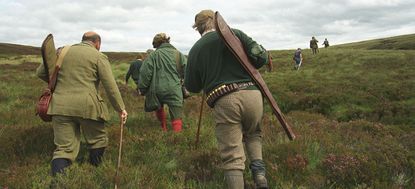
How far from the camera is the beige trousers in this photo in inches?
185

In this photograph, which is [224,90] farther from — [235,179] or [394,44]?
[394,44]

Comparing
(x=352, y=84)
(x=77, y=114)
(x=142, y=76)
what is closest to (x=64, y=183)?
(x=77, y=114)

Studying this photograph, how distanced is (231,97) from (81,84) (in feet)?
7.57

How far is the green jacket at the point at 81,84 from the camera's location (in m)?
5.72

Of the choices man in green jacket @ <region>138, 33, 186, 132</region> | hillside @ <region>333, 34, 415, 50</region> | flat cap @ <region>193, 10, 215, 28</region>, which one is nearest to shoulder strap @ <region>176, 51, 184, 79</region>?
man in green jacket @ <region>138, 33, 186, 132</region>

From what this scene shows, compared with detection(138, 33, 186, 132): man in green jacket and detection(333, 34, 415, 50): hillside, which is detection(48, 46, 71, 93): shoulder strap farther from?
detection(333, 34, 415, 50): hillside

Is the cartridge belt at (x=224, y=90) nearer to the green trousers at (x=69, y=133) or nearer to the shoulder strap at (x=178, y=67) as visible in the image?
the green trousers at (x=69, y=133)

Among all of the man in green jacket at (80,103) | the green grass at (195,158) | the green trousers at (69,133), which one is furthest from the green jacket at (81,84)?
the green grass at (195,158)

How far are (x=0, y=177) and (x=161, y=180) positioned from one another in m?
2.19

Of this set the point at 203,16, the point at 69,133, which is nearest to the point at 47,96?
the point at 69,133

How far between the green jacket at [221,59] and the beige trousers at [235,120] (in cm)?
21

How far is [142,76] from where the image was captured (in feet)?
28.3

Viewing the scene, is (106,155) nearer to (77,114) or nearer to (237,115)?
(77,114)

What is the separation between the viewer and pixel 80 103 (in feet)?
18.8
